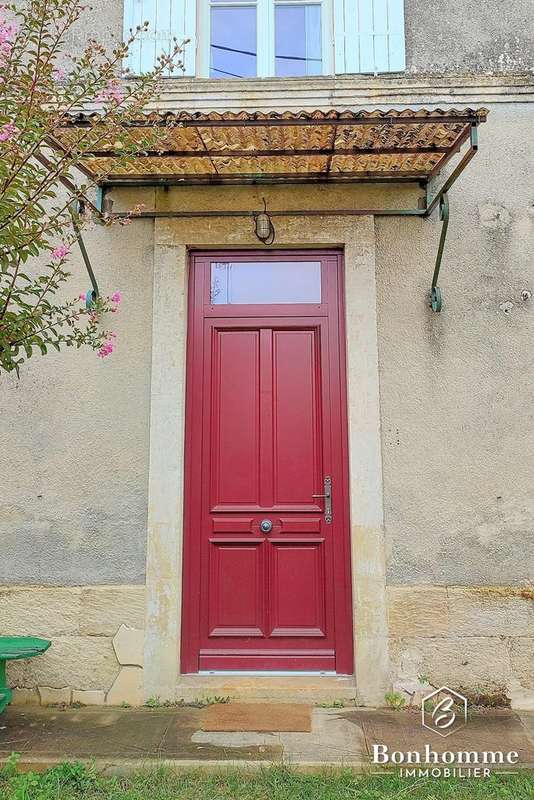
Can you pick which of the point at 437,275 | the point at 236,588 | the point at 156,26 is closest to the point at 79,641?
the point at 236,588

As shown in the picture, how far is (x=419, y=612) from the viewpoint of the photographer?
4.05 m

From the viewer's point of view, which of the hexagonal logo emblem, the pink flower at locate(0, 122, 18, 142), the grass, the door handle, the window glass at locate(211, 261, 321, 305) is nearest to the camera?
the pink flower at locate(0, 122, 18, 142)

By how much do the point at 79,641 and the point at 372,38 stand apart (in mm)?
4807

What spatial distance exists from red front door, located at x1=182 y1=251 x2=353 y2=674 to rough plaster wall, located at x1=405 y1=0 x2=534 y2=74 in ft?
5.45

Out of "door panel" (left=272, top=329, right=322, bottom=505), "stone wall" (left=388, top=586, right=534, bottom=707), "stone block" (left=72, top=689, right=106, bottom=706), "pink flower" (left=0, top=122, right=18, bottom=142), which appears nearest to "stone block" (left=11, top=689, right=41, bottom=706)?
"stone block" (left=72, top=689, right=106, bottom=706)

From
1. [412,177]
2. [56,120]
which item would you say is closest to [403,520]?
[412,177]

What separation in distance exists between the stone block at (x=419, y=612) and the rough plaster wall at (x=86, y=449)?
173 cm

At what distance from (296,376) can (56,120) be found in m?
2.34

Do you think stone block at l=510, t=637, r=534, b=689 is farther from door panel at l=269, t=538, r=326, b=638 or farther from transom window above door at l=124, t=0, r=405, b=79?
transom window above door at l=124, t=0, r=405, b=79

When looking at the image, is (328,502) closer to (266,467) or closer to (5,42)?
(266,467)

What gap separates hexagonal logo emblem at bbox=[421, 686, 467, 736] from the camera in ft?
12.1

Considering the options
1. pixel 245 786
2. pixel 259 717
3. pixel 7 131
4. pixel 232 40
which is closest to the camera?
pixel 7 131

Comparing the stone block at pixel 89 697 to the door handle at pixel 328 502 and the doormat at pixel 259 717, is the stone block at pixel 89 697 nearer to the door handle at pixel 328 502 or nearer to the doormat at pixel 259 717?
the doormat at pixel 259 717

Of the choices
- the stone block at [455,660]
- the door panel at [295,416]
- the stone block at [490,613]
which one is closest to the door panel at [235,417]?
the door panel at [295,416]
